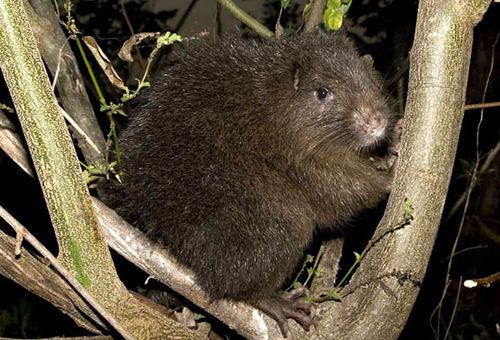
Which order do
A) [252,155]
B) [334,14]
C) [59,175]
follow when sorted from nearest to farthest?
[59,175] < [252,155] < [334,14]

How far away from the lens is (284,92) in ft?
10.4

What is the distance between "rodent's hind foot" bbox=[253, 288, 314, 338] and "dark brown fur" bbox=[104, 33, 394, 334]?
4 centimetres

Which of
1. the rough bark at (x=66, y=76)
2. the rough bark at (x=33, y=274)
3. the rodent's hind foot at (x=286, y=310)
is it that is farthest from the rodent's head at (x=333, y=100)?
the rough bark at (x=33, y=274)

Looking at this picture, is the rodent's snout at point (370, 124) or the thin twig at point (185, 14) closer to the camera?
the rodent's snout at point (370, 124)

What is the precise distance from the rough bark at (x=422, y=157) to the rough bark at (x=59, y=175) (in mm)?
764

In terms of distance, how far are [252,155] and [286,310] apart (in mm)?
607

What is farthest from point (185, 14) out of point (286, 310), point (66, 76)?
point (286, 310)

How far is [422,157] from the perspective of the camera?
243 centimetres

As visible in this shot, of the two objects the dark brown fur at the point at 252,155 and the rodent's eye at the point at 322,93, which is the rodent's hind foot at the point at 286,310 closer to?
the dark brown fur at the point at 252,155

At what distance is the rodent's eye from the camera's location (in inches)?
126

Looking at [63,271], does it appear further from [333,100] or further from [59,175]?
[333,100]

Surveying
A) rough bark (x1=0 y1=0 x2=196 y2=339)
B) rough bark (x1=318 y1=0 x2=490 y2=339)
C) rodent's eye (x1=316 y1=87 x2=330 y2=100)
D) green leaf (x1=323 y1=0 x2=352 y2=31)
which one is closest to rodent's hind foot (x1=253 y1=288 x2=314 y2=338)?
rough bark (x1=318 y1=0 x2=490 y2=339)

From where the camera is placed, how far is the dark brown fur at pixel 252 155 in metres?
2.87

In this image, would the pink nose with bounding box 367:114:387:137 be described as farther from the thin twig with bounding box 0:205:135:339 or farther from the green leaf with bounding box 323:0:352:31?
the thin twig with bounding box 0:205:135:339
